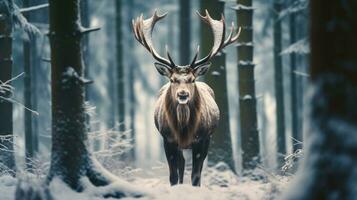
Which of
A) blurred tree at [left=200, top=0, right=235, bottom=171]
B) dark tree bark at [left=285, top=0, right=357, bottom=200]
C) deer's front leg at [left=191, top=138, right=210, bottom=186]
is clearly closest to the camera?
dark tree bark at [left=285, top=0, right=357, bottom=200]

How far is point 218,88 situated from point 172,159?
14.3 ft

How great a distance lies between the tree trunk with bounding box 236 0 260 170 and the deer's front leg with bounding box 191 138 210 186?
157 inches

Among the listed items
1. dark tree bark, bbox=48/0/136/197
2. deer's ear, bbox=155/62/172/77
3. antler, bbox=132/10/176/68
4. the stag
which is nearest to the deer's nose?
the stag

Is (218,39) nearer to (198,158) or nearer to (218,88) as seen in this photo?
(198,158)

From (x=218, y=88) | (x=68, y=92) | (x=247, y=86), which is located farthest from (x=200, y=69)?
(x=247, y=86)

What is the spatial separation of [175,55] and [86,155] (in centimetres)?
3895

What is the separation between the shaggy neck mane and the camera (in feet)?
34.5

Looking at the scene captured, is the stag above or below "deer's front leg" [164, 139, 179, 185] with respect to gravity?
above

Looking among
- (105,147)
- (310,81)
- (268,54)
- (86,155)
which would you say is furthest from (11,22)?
(268,54)

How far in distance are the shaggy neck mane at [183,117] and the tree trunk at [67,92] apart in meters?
2.34

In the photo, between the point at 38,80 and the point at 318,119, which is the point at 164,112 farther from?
the point at 38,80

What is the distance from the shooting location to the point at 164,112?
10.8m

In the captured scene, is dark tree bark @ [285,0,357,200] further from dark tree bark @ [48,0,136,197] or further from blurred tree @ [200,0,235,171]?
blurred tree @ [200,0,235,171]

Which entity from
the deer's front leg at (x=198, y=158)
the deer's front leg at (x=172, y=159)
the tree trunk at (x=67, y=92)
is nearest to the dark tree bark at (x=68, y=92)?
the tree trunk at (x=67, y=92)
